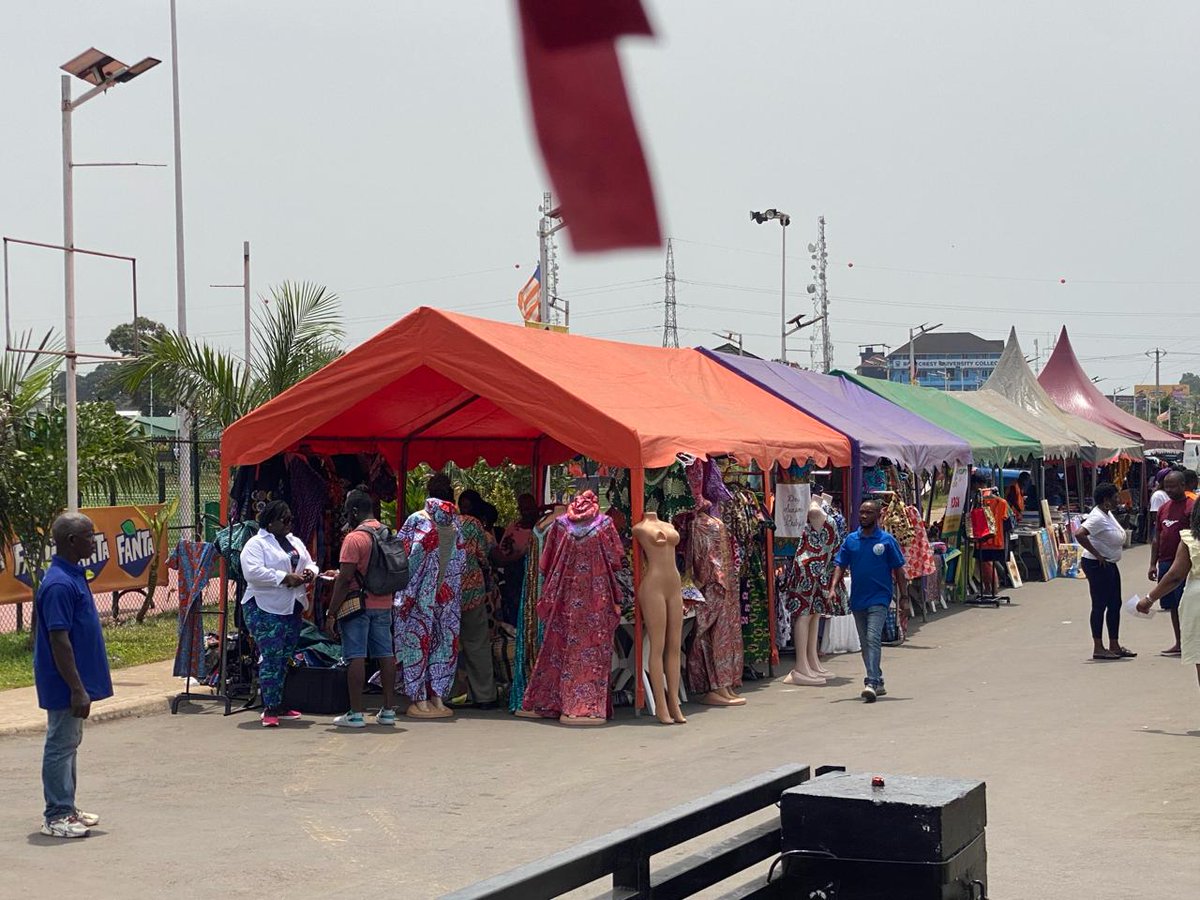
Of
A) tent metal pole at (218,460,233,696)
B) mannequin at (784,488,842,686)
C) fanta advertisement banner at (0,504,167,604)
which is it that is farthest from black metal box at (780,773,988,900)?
fanta advertisement banner at (0,504,167,604)

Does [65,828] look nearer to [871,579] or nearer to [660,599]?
[660,599]

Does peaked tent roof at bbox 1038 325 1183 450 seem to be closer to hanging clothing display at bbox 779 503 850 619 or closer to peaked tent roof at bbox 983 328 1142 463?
peaked tent roof at bbox 983 328 1142 463

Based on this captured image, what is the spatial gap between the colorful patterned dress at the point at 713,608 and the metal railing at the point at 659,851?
5.36 m

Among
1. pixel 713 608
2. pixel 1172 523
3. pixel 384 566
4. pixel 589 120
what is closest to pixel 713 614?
pixel 713 608

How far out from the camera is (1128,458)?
30797mm

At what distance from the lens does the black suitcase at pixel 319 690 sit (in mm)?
10797

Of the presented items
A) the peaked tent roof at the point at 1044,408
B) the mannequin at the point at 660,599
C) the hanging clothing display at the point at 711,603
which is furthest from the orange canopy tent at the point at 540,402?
the peaked tent roof at the point at 1044,408

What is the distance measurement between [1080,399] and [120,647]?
24.9m

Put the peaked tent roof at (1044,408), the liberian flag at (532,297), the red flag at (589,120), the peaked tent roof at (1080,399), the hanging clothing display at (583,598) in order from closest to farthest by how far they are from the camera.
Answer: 1. the red flag at (589,120)
2. the liberian flag at (532,297)
3. the hanging clothing display at (583,598)
4. the peaked tent roof at (1044,408)
5. the peaked tent roof at (1080,399)

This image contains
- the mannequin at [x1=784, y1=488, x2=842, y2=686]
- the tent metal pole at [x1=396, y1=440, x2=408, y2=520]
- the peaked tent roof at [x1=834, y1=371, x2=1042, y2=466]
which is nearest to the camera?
the mannequin at [x1=784, y1=488, x2=842, y2=686]

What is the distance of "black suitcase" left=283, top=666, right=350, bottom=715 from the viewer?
10797 mm

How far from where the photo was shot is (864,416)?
16.5 meters

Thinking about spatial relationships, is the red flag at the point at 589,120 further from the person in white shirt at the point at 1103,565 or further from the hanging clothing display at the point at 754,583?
the person in white shirt at the point at 1103,565

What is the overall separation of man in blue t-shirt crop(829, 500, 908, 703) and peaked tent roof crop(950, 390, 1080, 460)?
1292cm
